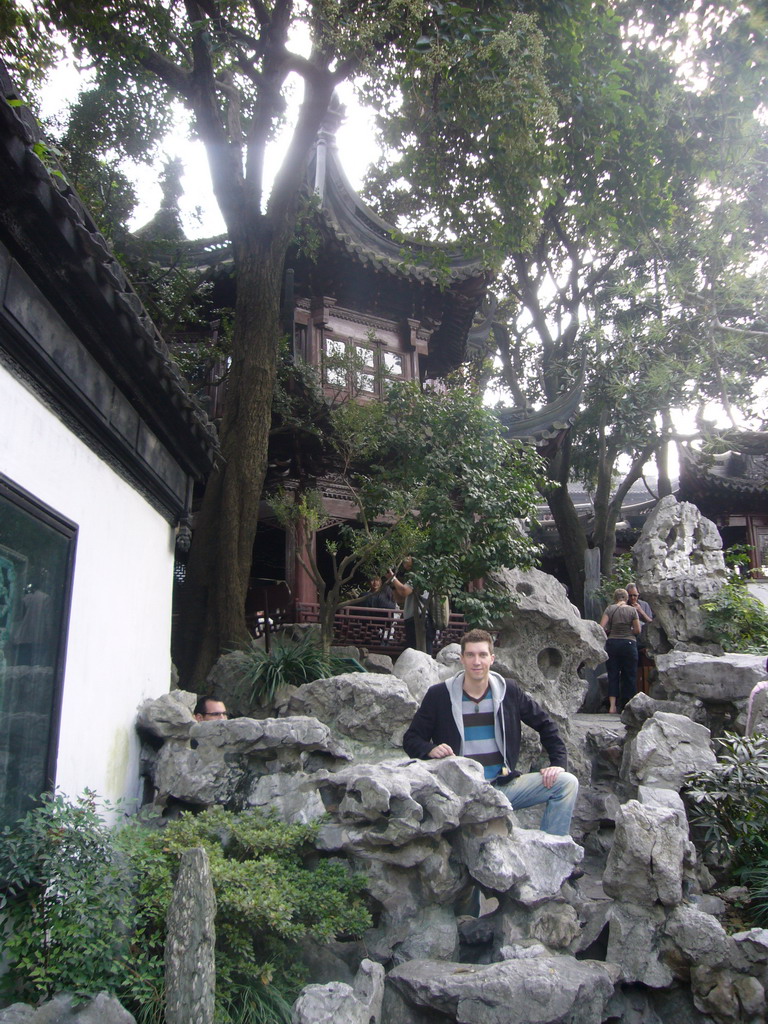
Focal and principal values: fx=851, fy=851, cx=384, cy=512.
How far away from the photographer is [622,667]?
427 inches

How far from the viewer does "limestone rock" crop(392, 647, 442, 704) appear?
25.7 ft

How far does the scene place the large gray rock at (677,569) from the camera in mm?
10961

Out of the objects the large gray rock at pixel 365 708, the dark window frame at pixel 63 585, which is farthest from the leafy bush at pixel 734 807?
the dark window frame at pixel 63 585

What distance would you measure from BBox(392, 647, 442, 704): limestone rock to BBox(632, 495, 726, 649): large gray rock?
14.0 feet

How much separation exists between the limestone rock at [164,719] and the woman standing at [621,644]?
21.1 feet

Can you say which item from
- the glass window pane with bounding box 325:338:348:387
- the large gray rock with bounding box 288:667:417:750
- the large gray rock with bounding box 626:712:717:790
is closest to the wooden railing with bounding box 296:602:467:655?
the large gray rock with bounding box 288:667:417:750

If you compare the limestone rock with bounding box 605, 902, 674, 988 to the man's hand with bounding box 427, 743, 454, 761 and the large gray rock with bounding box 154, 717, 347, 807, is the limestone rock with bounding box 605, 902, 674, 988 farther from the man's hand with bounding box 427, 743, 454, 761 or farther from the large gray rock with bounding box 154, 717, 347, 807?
the large gray rock with bounding box 154, 717, 347, 807

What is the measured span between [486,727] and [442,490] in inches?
205

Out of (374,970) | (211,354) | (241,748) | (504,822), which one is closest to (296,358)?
(211,354)

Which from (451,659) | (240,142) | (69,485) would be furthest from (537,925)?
(240,142)

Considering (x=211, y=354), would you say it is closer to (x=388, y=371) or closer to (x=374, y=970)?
(x=388, y=371)

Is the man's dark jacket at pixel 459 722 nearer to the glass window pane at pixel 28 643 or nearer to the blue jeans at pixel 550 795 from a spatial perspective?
the blue jeans at pixel 550 795

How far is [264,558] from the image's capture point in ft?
45.6

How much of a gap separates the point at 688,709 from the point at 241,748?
15.9ft
